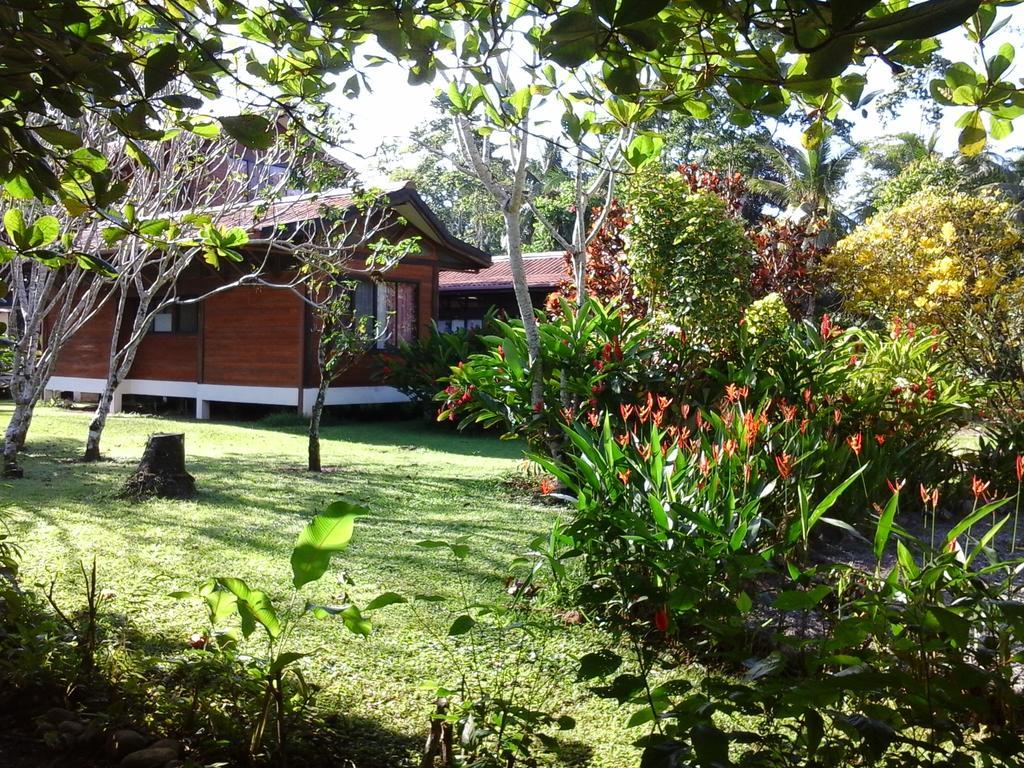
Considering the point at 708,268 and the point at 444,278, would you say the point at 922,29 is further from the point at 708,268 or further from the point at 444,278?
the point at 444,278

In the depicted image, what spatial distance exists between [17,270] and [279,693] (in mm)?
7424

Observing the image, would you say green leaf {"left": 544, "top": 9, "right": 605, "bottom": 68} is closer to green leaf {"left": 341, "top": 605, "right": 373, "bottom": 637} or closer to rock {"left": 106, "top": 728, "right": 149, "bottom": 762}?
green leaf {"left": 341, "top": 605, "right": 373, "bottom": 637}

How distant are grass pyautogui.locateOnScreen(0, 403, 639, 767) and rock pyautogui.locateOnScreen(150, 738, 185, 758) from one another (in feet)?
1.69

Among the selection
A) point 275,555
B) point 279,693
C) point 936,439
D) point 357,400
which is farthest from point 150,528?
point 357,400

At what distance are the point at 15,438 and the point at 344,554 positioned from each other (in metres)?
4.89

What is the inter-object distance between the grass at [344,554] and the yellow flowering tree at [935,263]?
19.3ft

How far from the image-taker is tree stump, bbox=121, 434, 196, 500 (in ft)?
24.4

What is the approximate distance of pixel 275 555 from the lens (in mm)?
5516

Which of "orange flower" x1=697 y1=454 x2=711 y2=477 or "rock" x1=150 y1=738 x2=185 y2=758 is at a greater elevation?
"orange flower" x1=697 y1=454 x2=711 y2=477

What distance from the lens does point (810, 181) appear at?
30.7 metres

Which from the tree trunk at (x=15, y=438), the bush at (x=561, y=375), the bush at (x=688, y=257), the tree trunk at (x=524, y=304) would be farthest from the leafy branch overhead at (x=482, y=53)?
the tree trunk at (x=15, y=438)

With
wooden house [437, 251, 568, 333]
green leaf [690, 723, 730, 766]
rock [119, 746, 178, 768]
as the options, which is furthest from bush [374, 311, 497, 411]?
green leaf [690, 723, 730, 766]

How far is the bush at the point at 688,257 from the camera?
807cm

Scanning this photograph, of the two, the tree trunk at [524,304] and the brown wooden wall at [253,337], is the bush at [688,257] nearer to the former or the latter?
the tree trunk at [524,304]
